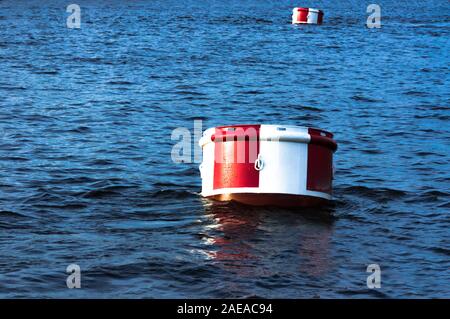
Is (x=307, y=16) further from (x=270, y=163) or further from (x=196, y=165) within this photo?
(x=270, y=163)

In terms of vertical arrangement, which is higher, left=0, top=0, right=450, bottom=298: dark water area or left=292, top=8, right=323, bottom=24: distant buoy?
left=292, top=8, right=323, bottom=24: distant buoy

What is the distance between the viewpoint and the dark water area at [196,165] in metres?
10.7

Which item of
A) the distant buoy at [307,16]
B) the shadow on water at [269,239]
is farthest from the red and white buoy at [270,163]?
the distant buoy at [307,16]

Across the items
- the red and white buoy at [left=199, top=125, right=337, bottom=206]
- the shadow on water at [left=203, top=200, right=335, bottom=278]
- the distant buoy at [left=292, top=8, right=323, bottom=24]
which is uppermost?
the distant buoy at [left=292, top=8, right=323, bottom=24]

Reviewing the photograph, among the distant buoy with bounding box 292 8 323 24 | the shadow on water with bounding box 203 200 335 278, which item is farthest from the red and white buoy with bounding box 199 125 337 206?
the distant buoy with bounding box 292 8 323 24

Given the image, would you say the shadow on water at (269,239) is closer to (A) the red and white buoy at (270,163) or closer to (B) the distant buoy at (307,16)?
(A) the red and white buoy at (270,163)

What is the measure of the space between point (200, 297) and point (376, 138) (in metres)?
11.6

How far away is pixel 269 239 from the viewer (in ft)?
39.8

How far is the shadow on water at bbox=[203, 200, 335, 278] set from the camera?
1095 cm

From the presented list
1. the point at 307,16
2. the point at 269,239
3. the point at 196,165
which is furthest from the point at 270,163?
the point at 307,16

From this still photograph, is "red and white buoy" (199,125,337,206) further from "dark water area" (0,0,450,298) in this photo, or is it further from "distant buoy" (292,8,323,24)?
"distant buoy" (292,8,323,24)

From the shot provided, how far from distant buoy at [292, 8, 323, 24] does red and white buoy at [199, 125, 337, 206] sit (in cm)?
3552

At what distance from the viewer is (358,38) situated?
142 feet
